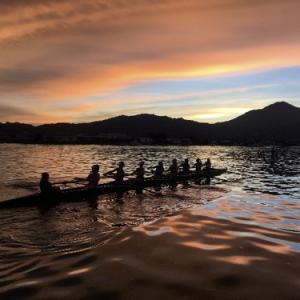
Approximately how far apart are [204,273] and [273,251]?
3.21 metres

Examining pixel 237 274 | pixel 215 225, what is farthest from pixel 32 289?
pixel 215 225

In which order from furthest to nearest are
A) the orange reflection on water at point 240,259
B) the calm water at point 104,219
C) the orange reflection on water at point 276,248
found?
the orange reflection on water at point 276,248 < the calm water at point 104,219 < the orange reflection on water at point 240,259

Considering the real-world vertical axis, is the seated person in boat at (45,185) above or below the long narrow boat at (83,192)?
above

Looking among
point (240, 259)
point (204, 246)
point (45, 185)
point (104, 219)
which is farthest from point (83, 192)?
point (240, 259)

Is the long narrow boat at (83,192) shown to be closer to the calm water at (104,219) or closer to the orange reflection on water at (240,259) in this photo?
the calm water at (104,219)

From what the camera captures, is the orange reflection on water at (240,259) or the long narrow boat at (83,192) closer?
the orange reflection on water at (240,259)

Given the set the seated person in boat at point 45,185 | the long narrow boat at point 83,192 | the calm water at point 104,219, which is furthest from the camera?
the seated person in boat at point 45,185

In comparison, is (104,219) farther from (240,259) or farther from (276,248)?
(276,248)

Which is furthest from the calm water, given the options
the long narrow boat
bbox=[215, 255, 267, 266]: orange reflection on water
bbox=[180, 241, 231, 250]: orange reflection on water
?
bbox=[180, 241, 231, 250]: orange reflection on water

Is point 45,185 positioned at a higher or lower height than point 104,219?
higher

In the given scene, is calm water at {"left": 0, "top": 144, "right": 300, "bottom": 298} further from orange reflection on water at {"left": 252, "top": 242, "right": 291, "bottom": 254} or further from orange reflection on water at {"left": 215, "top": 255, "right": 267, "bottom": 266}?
orange reflection on water at {"left": 215, "top": 255, "right": 267, "bottom": 266}

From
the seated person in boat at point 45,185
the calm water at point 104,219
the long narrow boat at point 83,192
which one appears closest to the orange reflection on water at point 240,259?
the calm water at point 104,219

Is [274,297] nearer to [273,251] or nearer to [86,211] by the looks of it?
[273,251]

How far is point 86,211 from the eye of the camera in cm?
1877
